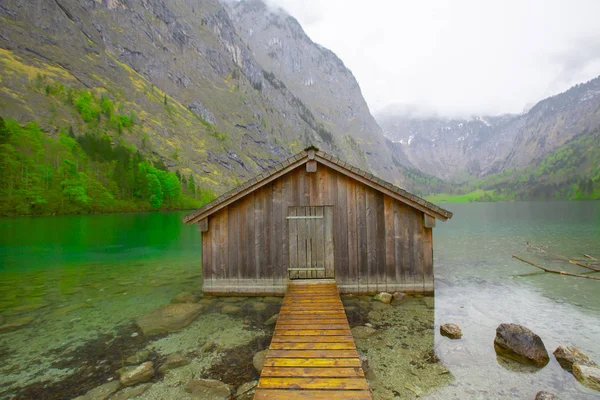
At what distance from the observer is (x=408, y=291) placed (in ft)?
34.9

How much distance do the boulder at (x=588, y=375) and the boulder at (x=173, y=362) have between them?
854 cm

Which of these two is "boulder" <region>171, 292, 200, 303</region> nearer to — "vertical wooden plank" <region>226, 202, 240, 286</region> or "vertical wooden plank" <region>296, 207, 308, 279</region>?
"vertical wooden plank" <region>226, 202, 240, 286</region>

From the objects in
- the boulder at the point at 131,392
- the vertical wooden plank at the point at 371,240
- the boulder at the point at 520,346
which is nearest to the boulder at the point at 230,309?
the boulder at the point at 131,392

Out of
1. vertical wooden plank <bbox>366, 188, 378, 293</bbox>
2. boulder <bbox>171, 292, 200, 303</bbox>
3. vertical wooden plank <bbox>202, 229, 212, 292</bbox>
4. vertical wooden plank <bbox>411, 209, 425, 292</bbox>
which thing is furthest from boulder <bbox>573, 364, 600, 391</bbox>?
boulder <bbox>171, 292, 200, 303</bbox>

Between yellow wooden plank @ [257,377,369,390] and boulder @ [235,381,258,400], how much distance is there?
130 centimetres

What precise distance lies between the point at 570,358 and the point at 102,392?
10.1 meters

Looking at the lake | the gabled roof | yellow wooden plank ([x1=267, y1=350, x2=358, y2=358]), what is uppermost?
the gabled roof

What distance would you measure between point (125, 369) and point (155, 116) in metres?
123

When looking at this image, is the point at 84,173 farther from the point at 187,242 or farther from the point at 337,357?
the point at 337,357

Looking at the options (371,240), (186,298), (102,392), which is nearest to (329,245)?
(371,240)

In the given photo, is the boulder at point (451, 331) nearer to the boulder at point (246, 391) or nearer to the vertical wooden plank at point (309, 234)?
the vertical wooden plank at point (309, 234)

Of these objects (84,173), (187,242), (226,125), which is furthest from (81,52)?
(187,242)

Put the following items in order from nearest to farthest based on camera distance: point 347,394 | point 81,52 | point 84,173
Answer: point 347,394 → point 84,173 → point 81,52

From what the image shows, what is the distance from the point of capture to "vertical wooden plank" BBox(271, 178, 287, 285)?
1077 centimetres
